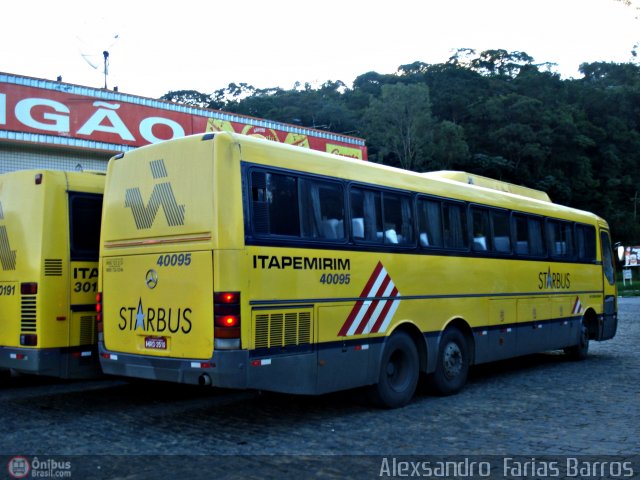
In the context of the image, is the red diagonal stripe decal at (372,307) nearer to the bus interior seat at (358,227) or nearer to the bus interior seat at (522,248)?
the bus interior seat at (358,227)

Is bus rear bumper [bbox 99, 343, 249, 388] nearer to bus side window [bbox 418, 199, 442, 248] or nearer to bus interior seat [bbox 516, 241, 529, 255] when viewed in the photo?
bus side window [bbox 418, 199, 442, 248]

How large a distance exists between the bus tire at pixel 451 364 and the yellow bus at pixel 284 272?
0.03 metres

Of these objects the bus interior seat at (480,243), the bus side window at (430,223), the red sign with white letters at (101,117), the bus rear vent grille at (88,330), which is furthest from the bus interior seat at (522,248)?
the red sign with white letters at (101,117)

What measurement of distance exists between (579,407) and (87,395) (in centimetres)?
690

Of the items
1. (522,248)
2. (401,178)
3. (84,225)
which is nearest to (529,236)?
(522,248)

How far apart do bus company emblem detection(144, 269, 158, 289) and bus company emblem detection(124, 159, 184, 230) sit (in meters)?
0.55

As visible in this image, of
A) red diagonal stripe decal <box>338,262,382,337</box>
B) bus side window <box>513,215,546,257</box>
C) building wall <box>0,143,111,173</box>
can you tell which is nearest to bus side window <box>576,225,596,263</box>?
bus side window <box>513,215,546,257</box>

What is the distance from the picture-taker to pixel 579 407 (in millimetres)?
9266

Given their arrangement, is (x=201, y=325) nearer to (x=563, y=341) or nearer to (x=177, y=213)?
(x=177, y=213)

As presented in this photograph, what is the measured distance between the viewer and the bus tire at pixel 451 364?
10.0 meters

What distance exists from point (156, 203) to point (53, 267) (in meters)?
1.93

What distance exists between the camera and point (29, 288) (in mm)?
8977

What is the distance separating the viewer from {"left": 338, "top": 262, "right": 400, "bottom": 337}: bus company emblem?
8.56m

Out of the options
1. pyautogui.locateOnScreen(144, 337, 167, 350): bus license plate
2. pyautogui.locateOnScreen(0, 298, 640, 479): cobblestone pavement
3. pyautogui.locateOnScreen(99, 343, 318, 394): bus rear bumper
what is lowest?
pyautogui.locateOnScreen(0, 298, 640, 479): cobblestone pavement
